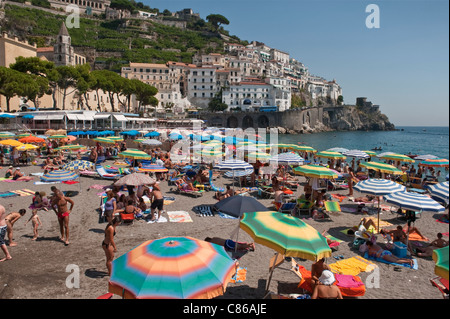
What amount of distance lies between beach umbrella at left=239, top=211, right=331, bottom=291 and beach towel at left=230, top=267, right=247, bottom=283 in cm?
75

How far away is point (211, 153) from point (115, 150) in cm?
1082

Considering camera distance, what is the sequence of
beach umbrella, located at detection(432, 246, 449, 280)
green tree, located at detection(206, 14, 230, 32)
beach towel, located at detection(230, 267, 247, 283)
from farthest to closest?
green tree, located at detection(206, 14, 230, 32)
beach towel, located at detection(230, 267, 247, 283)
beach umbrella, located at detection(432, 246, 449, 280)

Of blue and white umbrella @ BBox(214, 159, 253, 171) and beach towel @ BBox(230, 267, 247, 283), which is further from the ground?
blue and white umbrella @ BBox(214, 159, 253, 171)

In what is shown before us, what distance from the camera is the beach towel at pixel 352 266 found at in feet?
21.3

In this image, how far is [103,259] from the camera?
264 inches

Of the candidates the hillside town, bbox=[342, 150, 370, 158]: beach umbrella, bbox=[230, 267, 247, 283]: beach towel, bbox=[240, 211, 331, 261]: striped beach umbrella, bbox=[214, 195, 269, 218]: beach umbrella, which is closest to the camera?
bbox=[240, 211, 331, 261]: striped beach umbrella

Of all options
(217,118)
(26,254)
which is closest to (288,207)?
(26,254)

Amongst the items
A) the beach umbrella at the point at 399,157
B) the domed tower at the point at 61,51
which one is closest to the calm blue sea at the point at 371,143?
the beach umbrella at the point at 399,157

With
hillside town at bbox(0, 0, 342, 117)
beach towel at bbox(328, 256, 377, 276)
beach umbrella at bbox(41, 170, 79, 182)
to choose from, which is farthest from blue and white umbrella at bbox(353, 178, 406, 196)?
hillside town at bbox(0, 0, 342, 117)

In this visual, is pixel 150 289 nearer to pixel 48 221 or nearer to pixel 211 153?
pixel 48 221

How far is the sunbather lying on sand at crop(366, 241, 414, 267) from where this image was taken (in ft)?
23.2

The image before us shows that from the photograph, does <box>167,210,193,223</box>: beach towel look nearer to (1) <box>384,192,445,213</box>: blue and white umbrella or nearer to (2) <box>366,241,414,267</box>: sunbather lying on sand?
(2) <box>366,241,414,267</box>: sunbather lying on sand

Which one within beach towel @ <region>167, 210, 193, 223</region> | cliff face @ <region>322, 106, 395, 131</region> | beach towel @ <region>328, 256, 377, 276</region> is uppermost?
cliff face @ <region>322, 106, 395, 131</region>
